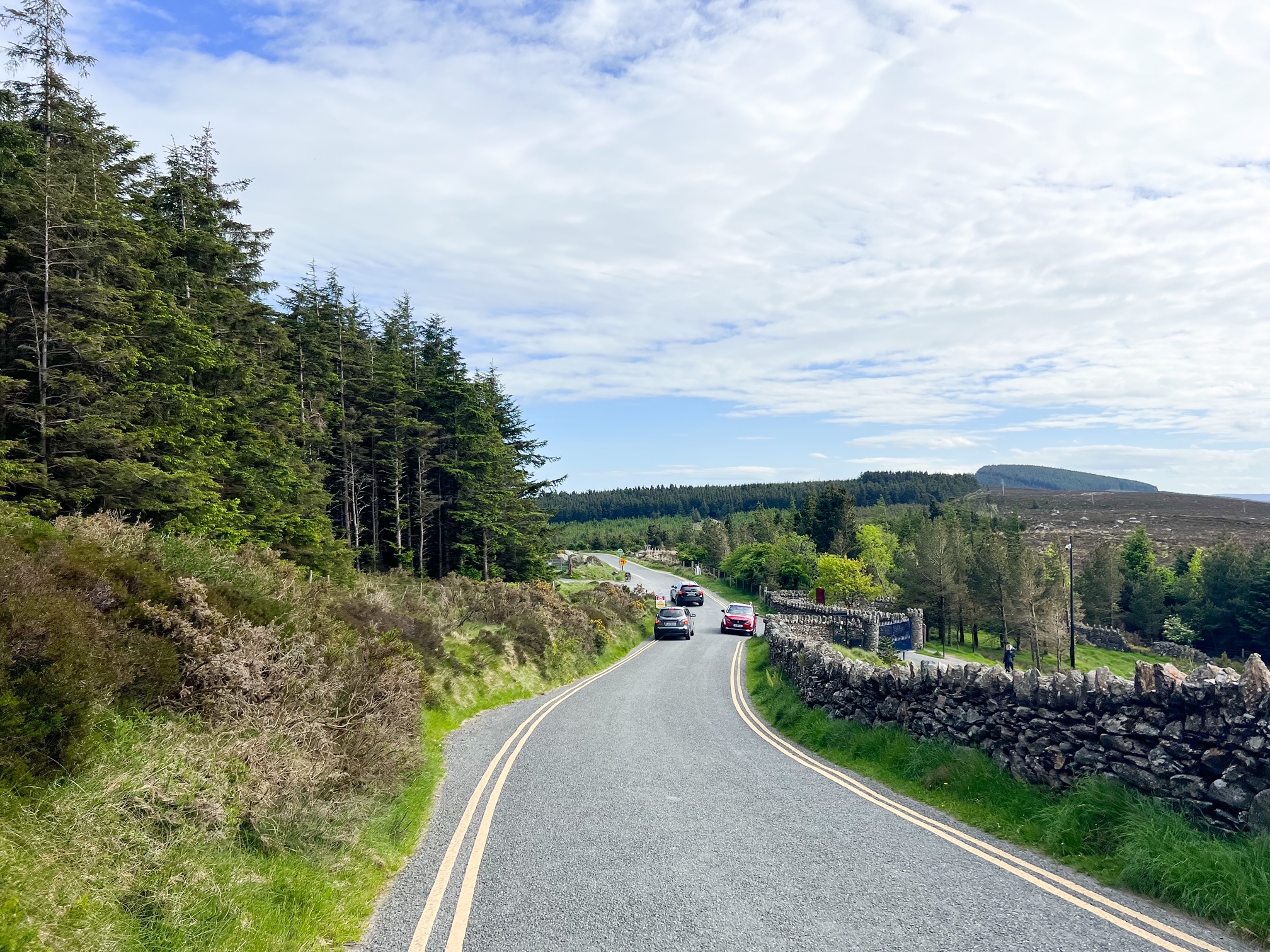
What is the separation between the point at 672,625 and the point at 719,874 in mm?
29651

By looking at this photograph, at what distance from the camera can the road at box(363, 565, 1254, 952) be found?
4.62m

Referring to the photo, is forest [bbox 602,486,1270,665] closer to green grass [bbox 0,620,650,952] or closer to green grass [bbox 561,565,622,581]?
green grass [bbox 561,565,622,581]

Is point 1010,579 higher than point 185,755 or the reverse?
the reverse

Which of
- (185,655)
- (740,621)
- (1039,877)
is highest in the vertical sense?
(185,655)

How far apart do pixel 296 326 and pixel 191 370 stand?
1674 centimetres

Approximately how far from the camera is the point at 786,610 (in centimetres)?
4525

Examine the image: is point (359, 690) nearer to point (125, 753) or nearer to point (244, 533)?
point (125, 753)

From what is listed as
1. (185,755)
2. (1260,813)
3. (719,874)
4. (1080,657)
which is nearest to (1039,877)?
(1260,813)

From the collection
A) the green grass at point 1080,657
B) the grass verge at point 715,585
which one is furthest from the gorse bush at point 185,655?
the green grass at point 1080,657

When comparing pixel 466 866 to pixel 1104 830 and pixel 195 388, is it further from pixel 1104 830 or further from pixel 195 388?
pixel 195 388

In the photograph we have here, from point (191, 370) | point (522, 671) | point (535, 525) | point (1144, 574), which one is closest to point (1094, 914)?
point (522, 671)

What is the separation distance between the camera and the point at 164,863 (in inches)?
166

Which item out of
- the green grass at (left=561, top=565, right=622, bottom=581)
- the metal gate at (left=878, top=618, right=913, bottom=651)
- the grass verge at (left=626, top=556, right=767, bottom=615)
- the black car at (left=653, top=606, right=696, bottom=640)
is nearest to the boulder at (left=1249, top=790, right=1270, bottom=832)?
the black car at (left=653, top=606, right=696, bottom=640)

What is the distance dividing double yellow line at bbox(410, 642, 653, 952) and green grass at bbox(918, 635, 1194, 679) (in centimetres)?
4867
